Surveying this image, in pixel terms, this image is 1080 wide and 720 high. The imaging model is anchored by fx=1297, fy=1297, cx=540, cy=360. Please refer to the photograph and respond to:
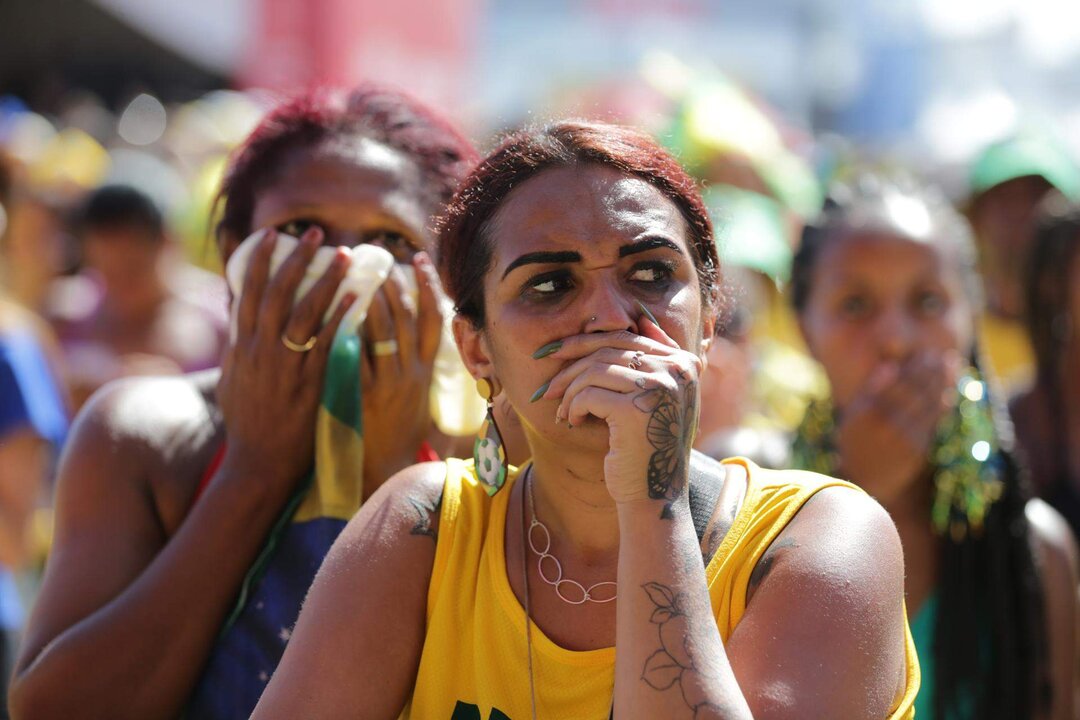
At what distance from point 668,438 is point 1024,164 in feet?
13.8

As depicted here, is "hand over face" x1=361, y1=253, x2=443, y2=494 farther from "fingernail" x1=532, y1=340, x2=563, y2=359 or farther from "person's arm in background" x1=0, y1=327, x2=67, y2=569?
"person's arm in background" x1=0, y1=327, x2=67, y2=569

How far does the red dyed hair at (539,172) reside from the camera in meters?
2.21

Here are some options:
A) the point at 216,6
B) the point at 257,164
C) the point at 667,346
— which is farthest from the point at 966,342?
the point at 216,6

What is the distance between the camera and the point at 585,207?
7.03ft

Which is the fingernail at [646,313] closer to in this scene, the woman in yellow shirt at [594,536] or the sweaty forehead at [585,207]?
the woman in yellow shirt at [594,536]

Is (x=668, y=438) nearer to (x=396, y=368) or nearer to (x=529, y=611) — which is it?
(x=529, y=611)

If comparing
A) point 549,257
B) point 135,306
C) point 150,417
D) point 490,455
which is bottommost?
point 490,455

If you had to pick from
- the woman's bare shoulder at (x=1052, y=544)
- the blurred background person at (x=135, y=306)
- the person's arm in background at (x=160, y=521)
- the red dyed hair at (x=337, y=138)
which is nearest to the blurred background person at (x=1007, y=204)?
the woman's bare shoulder at (x=1052, y=544)

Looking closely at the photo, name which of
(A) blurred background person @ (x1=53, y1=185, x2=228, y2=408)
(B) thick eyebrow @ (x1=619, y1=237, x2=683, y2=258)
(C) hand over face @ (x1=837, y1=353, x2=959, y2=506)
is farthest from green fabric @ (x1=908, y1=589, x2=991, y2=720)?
(A) blurred background person @ (x1=53, y1=185, x2=228, y2=408)

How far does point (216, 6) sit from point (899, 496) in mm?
13563

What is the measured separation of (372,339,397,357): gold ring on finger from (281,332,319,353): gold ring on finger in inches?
4.8

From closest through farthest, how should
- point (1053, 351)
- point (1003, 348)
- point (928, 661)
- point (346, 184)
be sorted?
point (346, 184) < point (928, 661) < point (1053, 351) < point (1003, 348)

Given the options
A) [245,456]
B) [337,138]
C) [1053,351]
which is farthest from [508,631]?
[1053,351]

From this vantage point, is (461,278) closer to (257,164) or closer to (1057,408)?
(257,164)
